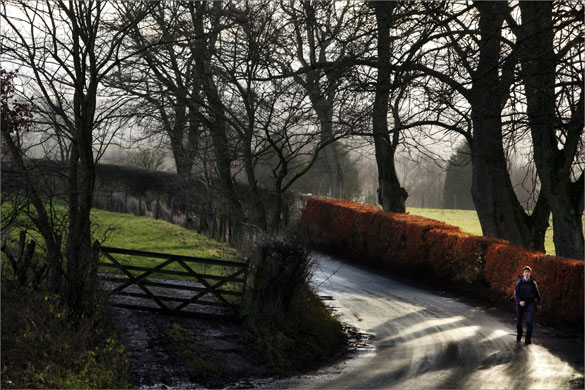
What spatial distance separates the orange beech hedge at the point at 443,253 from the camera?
1493 centimetres

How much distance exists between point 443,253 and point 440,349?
7.40m

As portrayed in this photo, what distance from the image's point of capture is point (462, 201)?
6456 centimetres

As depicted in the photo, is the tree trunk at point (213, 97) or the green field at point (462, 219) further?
the green field at point (462, 219)

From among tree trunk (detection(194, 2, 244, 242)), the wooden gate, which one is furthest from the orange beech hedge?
the wooden gate

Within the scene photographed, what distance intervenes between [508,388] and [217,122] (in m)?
10.7

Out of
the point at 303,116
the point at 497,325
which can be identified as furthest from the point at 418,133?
the point at 497,325

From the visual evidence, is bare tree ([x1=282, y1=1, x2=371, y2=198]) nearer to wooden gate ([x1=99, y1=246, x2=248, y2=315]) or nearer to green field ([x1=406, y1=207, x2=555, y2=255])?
wooden gate ([x1=99, y1=246, x2=248, y2=315])

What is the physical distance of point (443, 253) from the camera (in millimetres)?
19656

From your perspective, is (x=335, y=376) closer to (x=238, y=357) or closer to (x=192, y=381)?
(x=238, y=357)

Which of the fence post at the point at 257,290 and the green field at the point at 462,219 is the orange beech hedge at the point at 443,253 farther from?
the green field at the point at 462,219

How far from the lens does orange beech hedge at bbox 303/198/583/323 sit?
14930 mm

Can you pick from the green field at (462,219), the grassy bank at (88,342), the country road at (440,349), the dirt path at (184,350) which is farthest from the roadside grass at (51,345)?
the green field at (462,219)

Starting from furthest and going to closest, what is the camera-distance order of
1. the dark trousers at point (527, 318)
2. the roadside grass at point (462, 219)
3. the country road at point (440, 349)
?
the roadside grass at point (462, 219) → the dark trousers at point (527, 318) → the country road at point (440, 349)

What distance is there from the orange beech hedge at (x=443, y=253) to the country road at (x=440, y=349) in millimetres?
824
